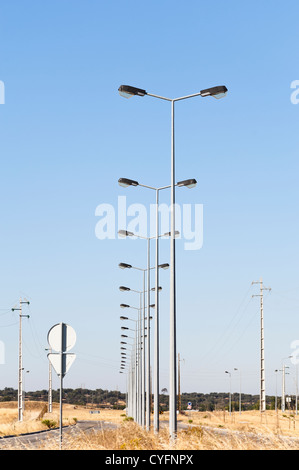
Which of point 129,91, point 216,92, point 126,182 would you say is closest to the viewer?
point 216,92

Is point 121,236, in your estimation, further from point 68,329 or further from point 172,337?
point 68,329

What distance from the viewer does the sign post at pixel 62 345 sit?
17094mm

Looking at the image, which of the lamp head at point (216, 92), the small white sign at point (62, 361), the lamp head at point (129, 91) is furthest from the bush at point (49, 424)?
the small white sign at point (62, 361)

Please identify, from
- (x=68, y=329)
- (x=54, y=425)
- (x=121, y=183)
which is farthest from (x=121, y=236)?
(x=54, y=425)

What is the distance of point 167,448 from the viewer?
1502 centimetres

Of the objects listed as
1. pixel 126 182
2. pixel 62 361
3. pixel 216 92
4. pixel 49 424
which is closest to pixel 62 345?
pixel 62 361

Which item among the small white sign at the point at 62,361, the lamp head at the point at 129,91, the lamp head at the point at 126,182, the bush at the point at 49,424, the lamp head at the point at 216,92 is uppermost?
the lamp head at the point at 129,91

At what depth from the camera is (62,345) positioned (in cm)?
1706

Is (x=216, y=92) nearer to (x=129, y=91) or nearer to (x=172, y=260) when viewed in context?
(x=129, y=91)

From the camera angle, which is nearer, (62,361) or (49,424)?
(62,361)

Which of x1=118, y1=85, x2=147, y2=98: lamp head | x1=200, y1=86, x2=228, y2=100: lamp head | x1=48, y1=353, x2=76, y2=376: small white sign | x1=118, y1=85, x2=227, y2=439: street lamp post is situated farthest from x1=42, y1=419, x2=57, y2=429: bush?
x1=48, y1=353, x2=76, y2=376: small white sign

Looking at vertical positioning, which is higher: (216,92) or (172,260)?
(216,92)

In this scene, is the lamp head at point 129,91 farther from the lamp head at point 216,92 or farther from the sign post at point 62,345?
the sign post at point 62,345
